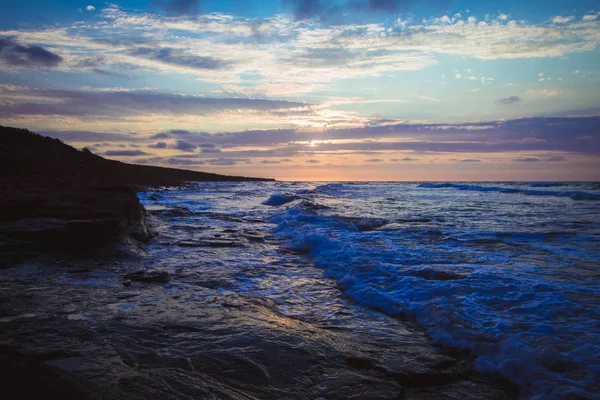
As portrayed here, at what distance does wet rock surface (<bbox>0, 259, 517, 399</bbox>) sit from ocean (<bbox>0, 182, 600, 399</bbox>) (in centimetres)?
2

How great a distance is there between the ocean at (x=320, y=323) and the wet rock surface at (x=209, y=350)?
0.06 ft

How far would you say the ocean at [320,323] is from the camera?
A: 9.57 ft

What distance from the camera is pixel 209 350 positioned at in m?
3.32

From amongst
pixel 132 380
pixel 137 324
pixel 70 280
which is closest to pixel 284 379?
pixel 132 380

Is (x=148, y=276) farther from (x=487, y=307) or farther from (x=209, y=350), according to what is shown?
(x=487, y=307)

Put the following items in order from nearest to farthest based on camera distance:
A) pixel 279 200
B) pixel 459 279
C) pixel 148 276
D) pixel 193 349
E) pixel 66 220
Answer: pixel 193 349 → pixel 148 276 → pixel 459 279 → pixel 66 220 → pixel 279 200

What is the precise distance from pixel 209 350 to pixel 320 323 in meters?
1.47

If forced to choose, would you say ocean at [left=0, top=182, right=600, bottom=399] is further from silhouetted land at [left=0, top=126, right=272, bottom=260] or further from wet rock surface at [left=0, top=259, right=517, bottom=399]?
silhouetted land at [left=0, top=126, right=272, bottom=260]

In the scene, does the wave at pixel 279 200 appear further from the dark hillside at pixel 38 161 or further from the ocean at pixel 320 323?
the ocean at pixel 320 323

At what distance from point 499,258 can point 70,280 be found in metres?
7.71

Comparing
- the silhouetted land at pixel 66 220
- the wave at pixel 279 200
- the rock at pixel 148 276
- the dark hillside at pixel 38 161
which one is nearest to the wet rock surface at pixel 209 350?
the rock at pixel 148 276

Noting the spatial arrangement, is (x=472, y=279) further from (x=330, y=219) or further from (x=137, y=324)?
(x=330, y=219)

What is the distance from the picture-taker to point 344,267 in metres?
7.05

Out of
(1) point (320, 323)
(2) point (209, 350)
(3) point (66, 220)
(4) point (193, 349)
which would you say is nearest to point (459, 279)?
(1) point (320, 323)
